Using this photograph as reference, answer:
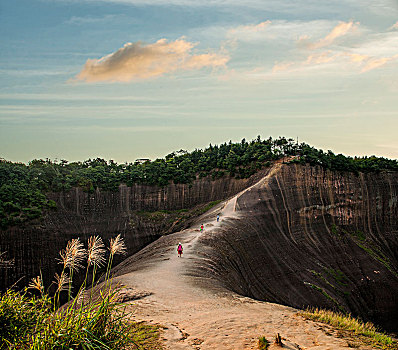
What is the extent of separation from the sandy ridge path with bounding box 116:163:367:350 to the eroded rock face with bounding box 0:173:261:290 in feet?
60.7

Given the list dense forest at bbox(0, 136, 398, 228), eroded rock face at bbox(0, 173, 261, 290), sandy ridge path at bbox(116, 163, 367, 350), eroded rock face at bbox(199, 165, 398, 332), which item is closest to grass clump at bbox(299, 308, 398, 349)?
sandy ridge path at bbox(116, 163, 367, 350)

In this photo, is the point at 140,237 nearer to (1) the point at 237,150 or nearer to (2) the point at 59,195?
(2) the point at 59,195

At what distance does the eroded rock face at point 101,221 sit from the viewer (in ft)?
113

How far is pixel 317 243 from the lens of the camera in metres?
40.2

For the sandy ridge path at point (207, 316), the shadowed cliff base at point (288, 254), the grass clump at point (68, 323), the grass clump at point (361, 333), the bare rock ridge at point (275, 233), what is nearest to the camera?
the grass clump at point (68, 323)

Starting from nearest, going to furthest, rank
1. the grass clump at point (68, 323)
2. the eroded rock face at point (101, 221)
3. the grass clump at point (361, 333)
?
1. the grass clump at point (68, 323)
2. the grass clump at point (361, 333)
3. the eroded rock face at point (101, 221)

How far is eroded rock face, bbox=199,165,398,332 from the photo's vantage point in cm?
2977

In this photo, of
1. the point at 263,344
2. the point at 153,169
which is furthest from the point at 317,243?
the point at 263,344

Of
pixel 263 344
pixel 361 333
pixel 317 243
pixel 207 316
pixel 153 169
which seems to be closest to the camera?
pixel 263 344

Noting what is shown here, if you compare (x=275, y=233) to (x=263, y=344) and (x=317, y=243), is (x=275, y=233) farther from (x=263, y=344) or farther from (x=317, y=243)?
(x=263, y=344)

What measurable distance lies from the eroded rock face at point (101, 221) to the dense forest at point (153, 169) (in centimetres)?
108

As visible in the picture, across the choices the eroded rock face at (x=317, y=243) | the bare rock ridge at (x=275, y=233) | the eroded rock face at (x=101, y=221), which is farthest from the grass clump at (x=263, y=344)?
the eroded rock face at (x=101, y=221)

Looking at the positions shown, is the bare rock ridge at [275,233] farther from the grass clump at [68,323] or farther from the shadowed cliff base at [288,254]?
the grass clump at [68,323]

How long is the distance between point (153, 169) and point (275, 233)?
66.8 ft
